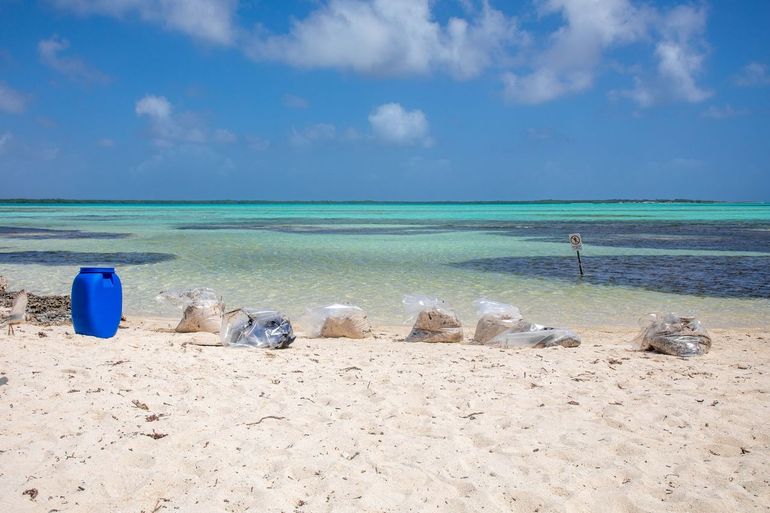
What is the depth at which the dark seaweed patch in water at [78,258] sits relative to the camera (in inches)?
626

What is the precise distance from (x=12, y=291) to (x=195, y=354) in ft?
22.0

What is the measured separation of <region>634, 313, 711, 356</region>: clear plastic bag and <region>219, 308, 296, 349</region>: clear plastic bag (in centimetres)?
365

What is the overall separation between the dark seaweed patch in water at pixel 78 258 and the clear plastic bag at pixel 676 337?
1283 cm

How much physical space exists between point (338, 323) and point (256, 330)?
1.13 m

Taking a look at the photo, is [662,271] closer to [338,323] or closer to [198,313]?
[338,323]

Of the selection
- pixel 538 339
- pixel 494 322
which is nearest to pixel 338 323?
pixel 494 322

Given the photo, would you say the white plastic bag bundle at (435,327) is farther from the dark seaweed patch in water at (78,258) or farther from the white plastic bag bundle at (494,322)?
the dark seaweed patch in water at (78,258)

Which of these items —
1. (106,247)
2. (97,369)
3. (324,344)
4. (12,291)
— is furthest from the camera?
(106,247)

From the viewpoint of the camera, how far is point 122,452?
3.57m

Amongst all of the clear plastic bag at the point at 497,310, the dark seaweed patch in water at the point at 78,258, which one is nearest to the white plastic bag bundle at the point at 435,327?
the clear plastic bag at the point at 497,310

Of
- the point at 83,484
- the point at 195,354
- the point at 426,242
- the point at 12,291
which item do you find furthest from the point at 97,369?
the point at 426,242

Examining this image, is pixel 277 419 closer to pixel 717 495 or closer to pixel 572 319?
pixel 717 495

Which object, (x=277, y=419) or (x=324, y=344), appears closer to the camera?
(x=277, y=419)

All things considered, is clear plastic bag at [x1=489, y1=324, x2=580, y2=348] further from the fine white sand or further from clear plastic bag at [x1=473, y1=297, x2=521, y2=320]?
the fine white sand
